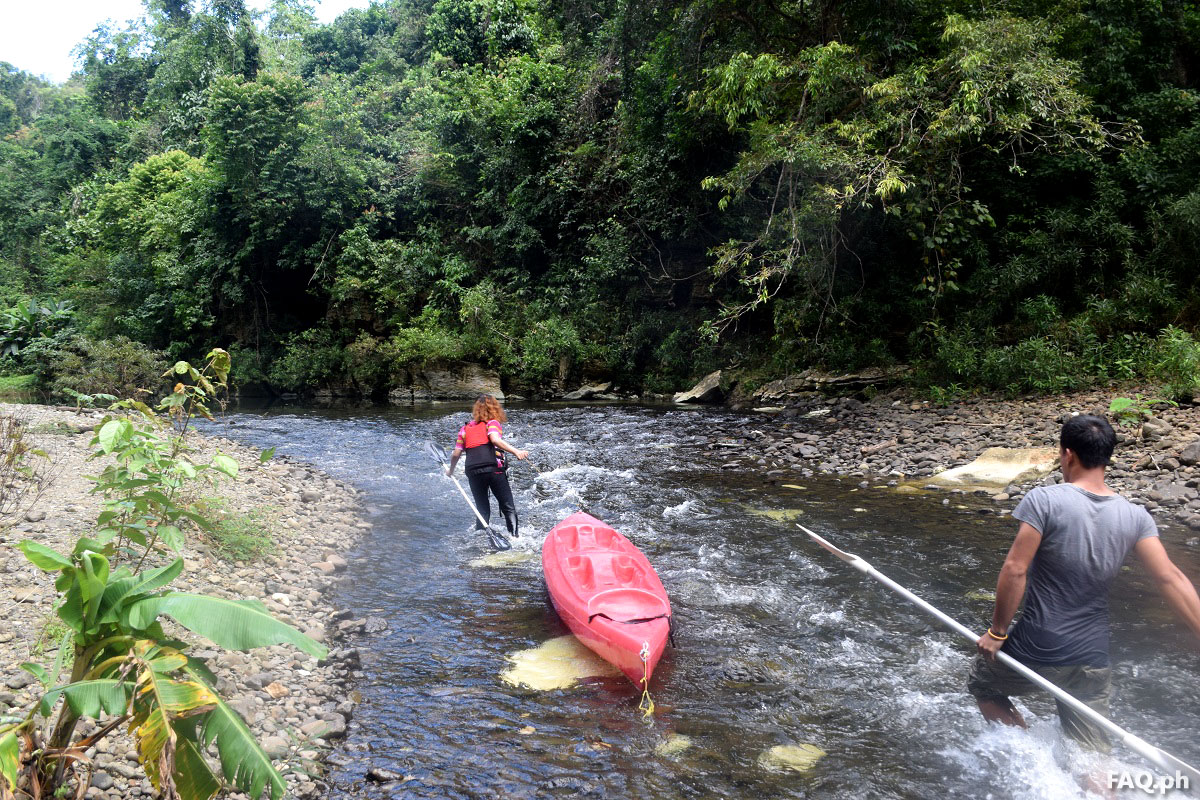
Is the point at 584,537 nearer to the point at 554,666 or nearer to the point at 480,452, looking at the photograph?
the point at 554,666

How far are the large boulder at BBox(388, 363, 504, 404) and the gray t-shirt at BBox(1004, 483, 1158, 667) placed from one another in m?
18.7

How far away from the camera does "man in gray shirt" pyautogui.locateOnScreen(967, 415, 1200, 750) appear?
2885 mm

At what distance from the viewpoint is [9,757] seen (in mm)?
2115

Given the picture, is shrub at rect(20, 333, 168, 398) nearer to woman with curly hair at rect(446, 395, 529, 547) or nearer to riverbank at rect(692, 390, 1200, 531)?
woman with curly hair at rect(446, 395, 529, 547)

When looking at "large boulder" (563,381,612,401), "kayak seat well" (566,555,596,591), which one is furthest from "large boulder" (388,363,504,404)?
"kayak seat well" (566,555,596,591)

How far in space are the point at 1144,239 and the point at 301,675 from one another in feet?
47.5

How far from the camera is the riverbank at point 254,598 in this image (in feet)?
11.2

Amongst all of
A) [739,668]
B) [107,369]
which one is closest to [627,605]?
[739,668]

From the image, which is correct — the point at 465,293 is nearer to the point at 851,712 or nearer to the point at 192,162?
the point at 192,162

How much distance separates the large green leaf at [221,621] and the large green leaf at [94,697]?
0.67 feet

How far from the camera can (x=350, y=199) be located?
80.7 feet

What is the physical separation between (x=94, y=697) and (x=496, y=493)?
214 inches

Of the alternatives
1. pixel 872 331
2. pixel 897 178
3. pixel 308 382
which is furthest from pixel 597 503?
pixel 308 382

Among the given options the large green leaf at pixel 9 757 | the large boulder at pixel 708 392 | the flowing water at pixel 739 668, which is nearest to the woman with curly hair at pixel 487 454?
the flowing water at pixel 739 668
